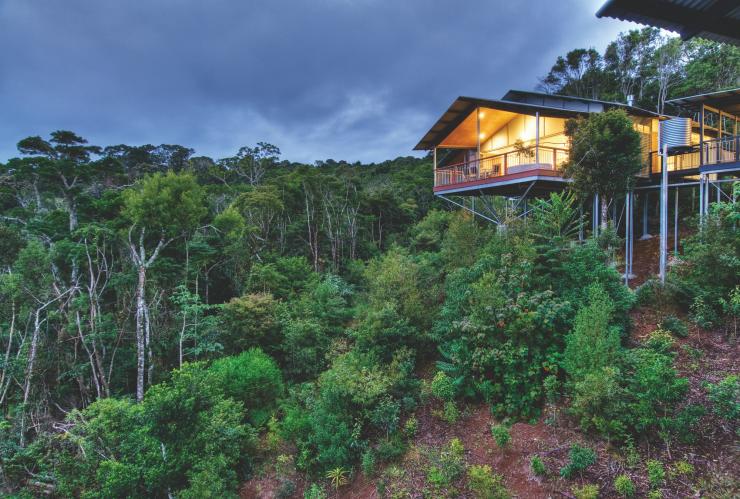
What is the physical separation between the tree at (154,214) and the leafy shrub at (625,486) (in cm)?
1361

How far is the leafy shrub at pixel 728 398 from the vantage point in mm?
4617

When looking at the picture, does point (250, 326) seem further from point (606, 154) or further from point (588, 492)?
point (606, 154)

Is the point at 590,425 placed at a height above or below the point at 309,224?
below

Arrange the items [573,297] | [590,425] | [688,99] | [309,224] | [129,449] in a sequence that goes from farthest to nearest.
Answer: [309,224] < [688,99] < [129,449] < [573,297] < [590,425]

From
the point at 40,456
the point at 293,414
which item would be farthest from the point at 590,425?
the point at 40,456

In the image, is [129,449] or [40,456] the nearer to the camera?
[129,449]

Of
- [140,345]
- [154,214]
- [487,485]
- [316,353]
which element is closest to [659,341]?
[487,485]

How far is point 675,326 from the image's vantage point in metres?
7.09

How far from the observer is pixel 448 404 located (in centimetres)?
747

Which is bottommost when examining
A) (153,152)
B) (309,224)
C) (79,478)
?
(79,478)

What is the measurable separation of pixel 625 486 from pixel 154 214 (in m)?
14.9

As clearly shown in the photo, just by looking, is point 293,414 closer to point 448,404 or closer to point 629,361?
point 448,404

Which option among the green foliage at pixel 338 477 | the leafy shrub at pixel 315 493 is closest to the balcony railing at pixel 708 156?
the green foliage at pixel 338 477

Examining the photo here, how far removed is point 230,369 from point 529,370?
30.3ft
